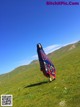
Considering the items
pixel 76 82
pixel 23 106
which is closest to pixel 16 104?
pixel 23 106

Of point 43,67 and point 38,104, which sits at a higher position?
→ point 43,67

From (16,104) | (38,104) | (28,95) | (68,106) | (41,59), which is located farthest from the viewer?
(41,59)

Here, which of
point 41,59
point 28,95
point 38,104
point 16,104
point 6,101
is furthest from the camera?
point 41,59

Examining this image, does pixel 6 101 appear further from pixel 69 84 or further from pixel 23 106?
pixel 69 84

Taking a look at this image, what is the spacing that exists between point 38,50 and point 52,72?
160 inches

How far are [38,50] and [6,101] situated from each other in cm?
2193

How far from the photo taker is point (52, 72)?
40375mm

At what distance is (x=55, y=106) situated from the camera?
27.6 metres

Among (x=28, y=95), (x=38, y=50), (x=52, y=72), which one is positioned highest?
(x=38, y=50)

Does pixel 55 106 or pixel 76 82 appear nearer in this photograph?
pixel 55 106

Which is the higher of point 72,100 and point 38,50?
point 38,50

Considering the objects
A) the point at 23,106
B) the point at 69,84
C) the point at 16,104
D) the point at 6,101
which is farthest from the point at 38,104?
the point at 6,101

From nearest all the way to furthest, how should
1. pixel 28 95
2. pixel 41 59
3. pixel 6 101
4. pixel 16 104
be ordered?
1. pixel 6 101
2. pixel 16 104
3. pixel 28 95
4. pixel 41 59

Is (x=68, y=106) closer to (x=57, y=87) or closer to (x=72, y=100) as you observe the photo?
(x=72, y=100)
